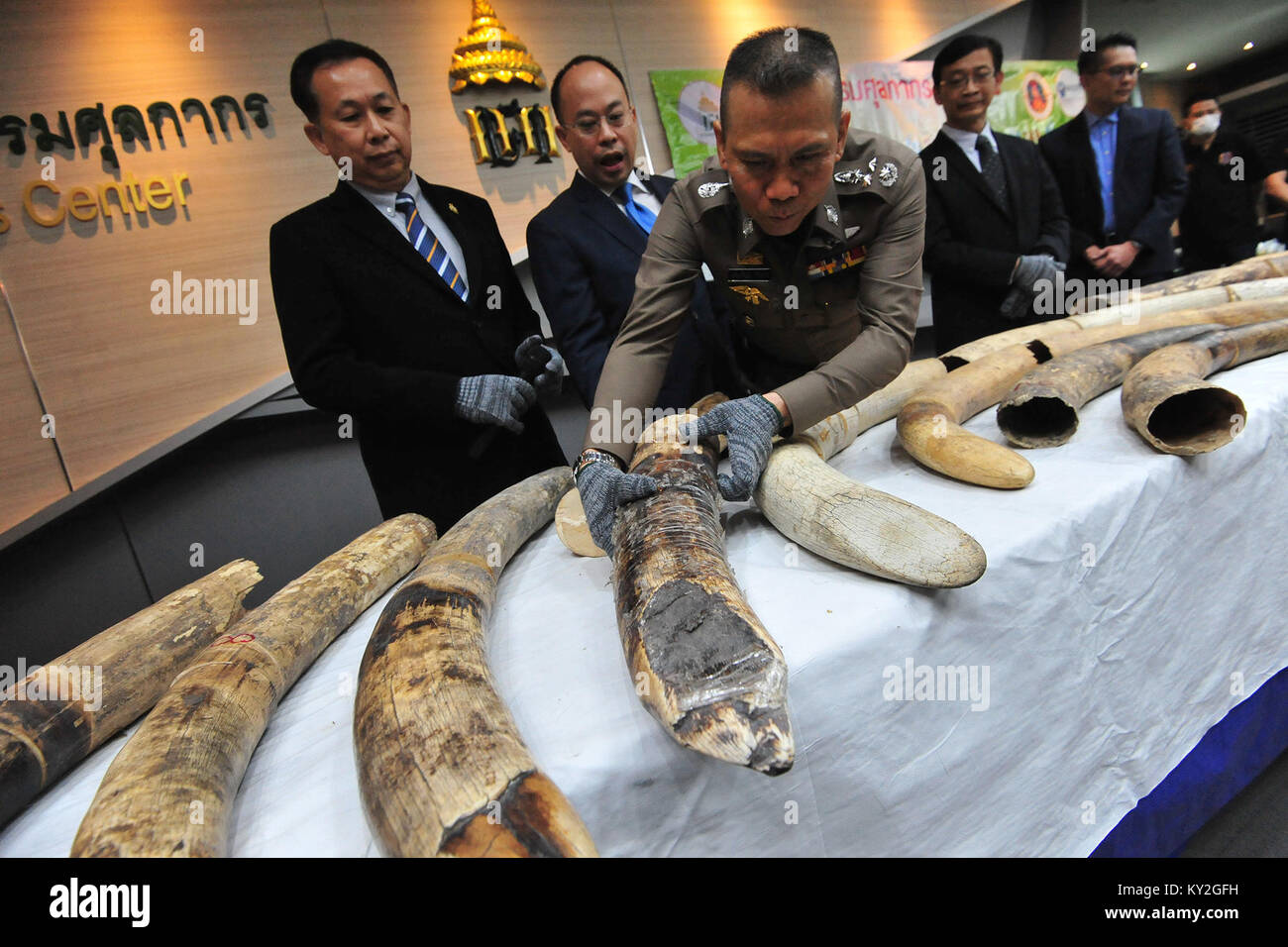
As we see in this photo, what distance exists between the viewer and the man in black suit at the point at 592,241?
7.09 feet

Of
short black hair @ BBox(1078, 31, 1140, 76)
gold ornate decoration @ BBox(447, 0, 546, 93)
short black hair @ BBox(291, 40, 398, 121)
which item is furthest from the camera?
gold ornate decoration @ BBox(447, 0, 546, 93)

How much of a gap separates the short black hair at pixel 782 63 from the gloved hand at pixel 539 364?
0.94 meters

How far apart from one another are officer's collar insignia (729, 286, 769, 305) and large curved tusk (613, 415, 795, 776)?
73 centimetres

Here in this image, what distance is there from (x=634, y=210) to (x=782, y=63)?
44.0 inches

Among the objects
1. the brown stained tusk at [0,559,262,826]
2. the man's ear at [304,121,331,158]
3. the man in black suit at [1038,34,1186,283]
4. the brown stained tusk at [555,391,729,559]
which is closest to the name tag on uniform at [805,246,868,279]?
the brown stained tusk at [555,391,729,559]

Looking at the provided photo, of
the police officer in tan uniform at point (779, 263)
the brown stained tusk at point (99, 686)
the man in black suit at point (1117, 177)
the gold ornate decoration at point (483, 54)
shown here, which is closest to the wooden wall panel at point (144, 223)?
the gold ornate decoration at point (483, 54)

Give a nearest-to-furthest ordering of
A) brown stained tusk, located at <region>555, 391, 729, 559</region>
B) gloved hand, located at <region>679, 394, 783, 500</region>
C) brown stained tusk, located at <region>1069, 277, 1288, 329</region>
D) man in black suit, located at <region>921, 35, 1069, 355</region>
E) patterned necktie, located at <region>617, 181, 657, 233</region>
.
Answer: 1. gloved hand, located at <region>679, 394, 783, 500</region>
2. brown stained tusk, located at <region>555, 391, 729, 559</region>
3. patterned necktie, located at <region>617, 181, 657, 233</region>
4. brown stained tusk, located at <region>1069, 277, 1288, 329</region>
5. man in black suit, located at <region>921, 35, 1069, 355</region>

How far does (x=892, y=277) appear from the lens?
168 cm

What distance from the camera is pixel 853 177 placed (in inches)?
66.9

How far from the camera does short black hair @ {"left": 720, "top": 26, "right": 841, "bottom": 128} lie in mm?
1309

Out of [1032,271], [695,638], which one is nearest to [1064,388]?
[1032,271]

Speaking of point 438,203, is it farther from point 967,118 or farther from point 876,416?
point 967,118

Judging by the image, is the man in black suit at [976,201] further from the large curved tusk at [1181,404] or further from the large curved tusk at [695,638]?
the large curved tusk at [695,638]

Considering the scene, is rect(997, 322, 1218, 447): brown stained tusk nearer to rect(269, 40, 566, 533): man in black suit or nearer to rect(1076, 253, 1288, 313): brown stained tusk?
rect(1076, 253, 1288, 313): brown stained tusk
